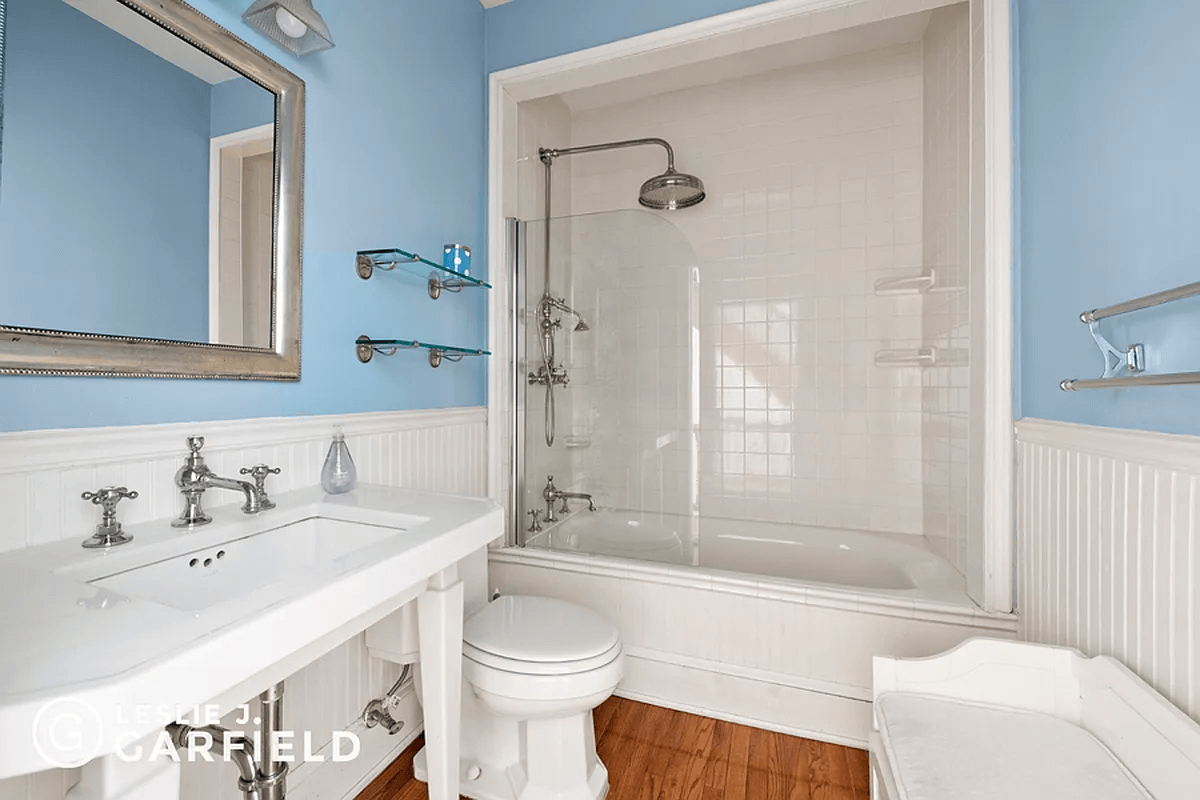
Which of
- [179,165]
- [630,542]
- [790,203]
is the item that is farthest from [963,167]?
[179,165]

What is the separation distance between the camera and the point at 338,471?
135 centimetres

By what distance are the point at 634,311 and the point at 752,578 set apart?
109 centimetres

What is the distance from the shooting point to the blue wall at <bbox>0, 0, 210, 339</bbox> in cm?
90

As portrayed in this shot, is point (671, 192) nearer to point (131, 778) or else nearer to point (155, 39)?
point (155, 39)

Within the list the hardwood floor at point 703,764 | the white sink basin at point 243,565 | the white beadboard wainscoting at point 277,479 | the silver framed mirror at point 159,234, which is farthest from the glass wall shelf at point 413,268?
the hardwood floor at point 703,764

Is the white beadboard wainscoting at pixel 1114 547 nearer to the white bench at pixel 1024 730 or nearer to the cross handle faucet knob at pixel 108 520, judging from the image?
the white bench at pixel 1024 730

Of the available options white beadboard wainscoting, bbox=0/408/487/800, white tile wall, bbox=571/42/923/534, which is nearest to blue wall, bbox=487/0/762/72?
white tile wall, bbox=571/42/923/534

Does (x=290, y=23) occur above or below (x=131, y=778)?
above

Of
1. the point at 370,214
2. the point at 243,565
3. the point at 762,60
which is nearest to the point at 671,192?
the point at 762,60

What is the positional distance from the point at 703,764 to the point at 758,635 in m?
0.41

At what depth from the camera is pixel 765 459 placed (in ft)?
9.00

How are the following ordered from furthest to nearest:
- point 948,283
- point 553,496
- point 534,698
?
point 553,496
point 948,283
point 534,698

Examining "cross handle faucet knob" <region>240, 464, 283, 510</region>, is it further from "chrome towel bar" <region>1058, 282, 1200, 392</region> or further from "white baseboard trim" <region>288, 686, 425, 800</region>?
"chrome towel bar" <region>1058, 282, 1200, 392</region>

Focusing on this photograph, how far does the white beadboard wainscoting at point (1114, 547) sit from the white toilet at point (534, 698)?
42.0 inches
